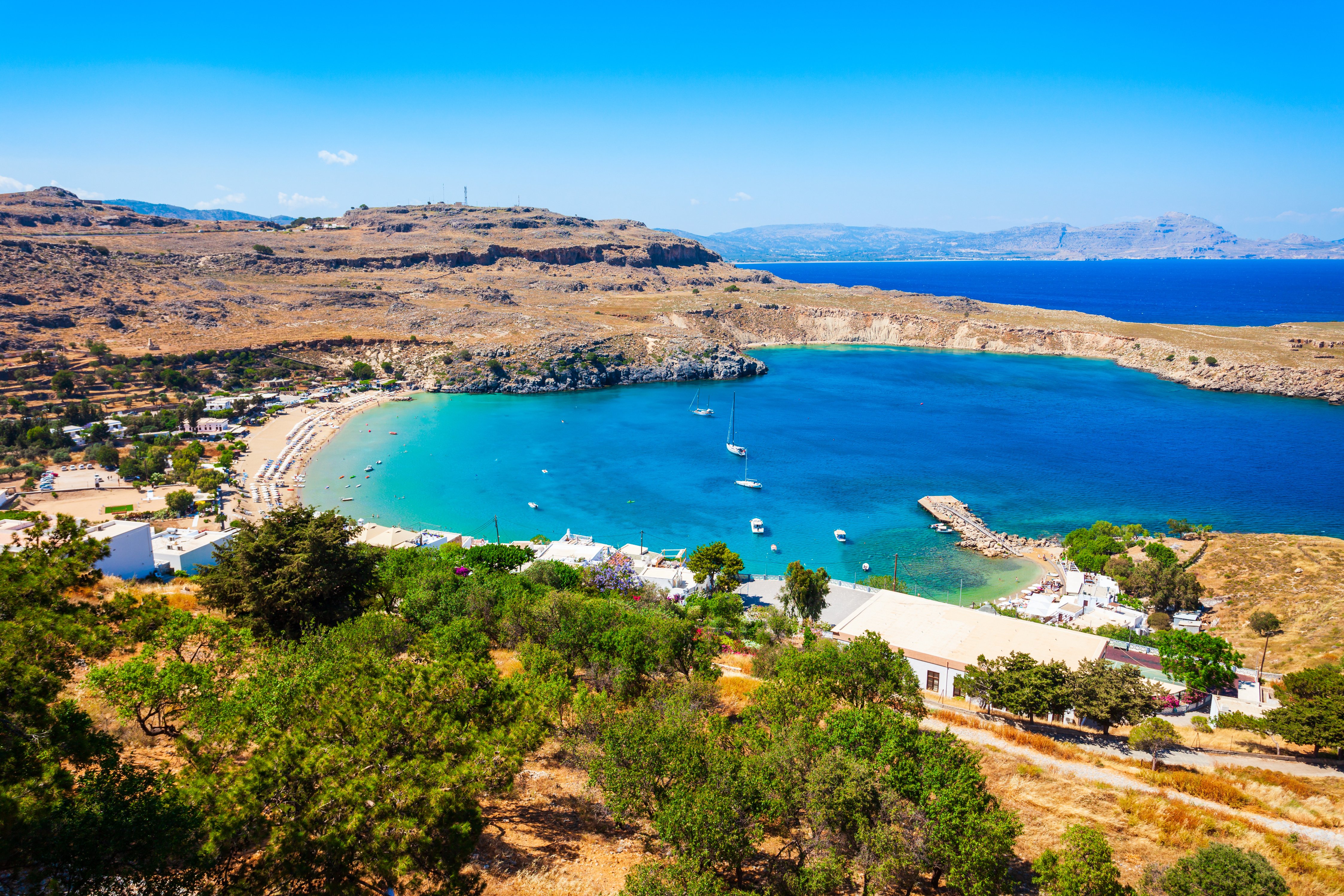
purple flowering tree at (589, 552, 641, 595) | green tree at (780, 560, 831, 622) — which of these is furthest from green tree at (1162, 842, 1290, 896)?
purple flowering tree at (589, 552, 641, 595)

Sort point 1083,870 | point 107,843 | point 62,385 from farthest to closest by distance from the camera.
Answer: point 62,385 → point 1083,870 → point 107,843

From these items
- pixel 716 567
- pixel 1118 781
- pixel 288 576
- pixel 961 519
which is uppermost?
pixel 288 576

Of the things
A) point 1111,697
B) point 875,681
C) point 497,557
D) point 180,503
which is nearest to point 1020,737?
point 1111,697

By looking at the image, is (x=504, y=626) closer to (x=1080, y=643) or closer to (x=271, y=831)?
→ (x=271, y=831)

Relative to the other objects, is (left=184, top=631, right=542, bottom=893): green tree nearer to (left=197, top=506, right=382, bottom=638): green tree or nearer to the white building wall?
(left=197, top=506, right=382, bottom=638): green tree

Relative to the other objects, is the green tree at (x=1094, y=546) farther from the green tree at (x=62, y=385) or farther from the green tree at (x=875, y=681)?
the green tree at (x=62, y=385)

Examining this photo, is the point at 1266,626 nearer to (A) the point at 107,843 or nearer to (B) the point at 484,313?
→ (A) the point at 107,843

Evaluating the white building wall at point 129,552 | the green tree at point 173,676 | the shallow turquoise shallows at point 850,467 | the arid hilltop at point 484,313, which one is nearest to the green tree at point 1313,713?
the shallow turquoise shallows at point 850,467
